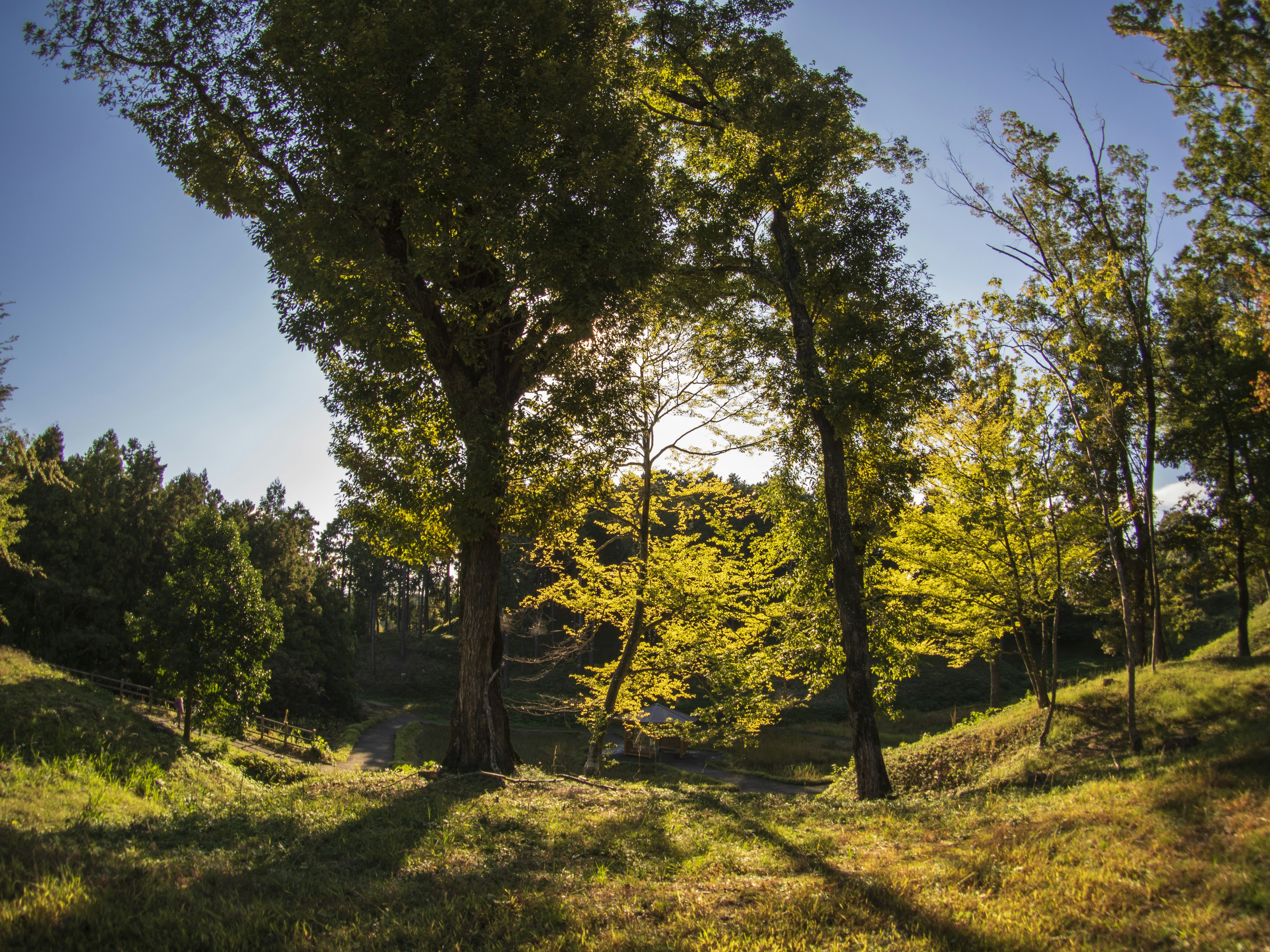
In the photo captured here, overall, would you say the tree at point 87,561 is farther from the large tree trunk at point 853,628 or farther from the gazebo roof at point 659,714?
the large tree trunk at point 853,628

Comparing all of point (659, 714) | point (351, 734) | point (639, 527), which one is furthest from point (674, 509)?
point (351, 734)

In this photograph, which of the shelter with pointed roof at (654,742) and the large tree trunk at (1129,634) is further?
the shelter with pointed roof at (654,742)

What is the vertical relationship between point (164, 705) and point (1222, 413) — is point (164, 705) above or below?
below

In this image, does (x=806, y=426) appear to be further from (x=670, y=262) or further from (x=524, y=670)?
(x=524, y=670)

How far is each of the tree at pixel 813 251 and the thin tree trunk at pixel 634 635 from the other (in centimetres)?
411

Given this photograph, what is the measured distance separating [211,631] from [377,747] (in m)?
16.5

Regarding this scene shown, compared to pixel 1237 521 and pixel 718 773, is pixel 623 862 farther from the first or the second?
pixel 718 773

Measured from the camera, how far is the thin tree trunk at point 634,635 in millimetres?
16516

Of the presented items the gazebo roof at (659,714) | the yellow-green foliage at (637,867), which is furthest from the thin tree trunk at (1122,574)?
the gazebo roof at (659,714)

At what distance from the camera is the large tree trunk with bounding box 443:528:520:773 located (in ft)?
37.2

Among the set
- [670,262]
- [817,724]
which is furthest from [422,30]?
[817,724]

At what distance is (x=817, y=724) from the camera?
36.4 meters

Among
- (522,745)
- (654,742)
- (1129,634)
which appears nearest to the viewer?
(1129,634)

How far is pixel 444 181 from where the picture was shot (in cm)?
1023
